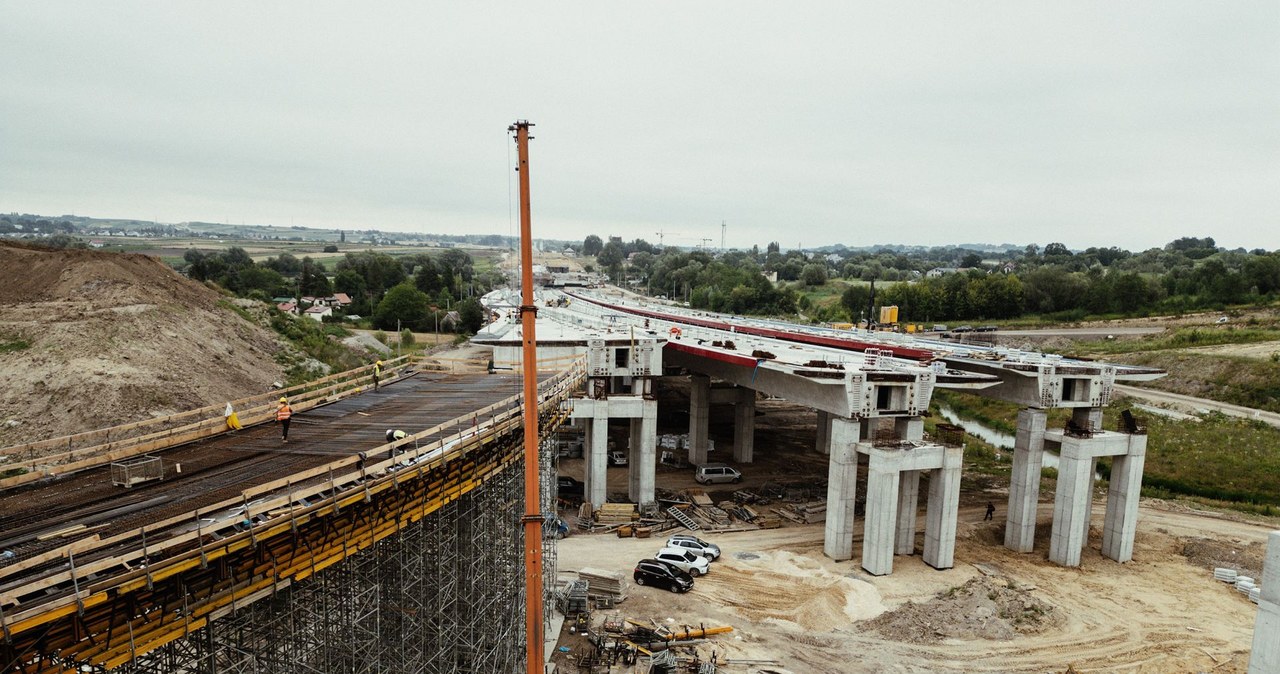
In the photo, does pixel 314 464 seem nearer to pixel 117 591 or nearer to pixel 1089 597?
pixel 117 591

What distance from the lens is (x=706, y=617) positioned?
2795cm

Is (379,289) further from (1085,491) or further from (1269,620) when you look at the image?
(1269,620)

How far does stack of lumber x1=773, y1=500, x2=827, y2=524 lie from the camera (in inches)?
1574

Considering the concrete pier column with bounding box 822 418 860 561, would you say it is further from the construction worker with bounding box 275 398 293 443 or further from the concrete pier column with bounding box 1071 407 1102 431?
the construction worker with bounding box 275 398 293 443

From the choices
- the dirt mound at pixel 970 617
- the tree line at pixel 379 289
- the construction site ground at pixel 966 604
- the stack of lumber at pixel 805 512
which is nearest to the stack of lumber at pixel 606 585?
the construction site ground at pixel 966 604

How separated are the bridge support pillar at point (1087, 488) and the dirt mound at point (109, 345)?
51.4 m

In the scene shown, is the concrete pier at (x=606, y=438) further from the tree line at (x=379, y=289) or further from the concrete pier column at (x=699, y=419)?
the tree line at (x=379, y=289)

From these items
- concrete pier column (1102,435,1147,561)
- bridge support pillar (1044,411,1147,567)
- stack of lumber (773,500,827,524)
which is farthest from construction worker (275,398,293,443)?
concrete pier column (1102,435,1147,561)

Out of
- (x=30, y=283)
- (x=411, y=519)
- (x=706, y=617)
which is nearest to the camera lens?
(x=411, y=519)

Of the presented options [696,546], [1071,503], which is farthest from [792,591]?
[1071,503]

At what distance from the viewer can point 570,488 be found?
4372 centimetres

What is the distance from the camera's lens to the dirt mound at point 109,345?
42.7 m

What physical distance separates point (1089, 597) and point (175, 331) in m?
61.4

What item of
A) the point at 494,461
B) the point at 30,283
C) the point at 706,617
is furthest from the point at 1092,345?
the point at 30,283
